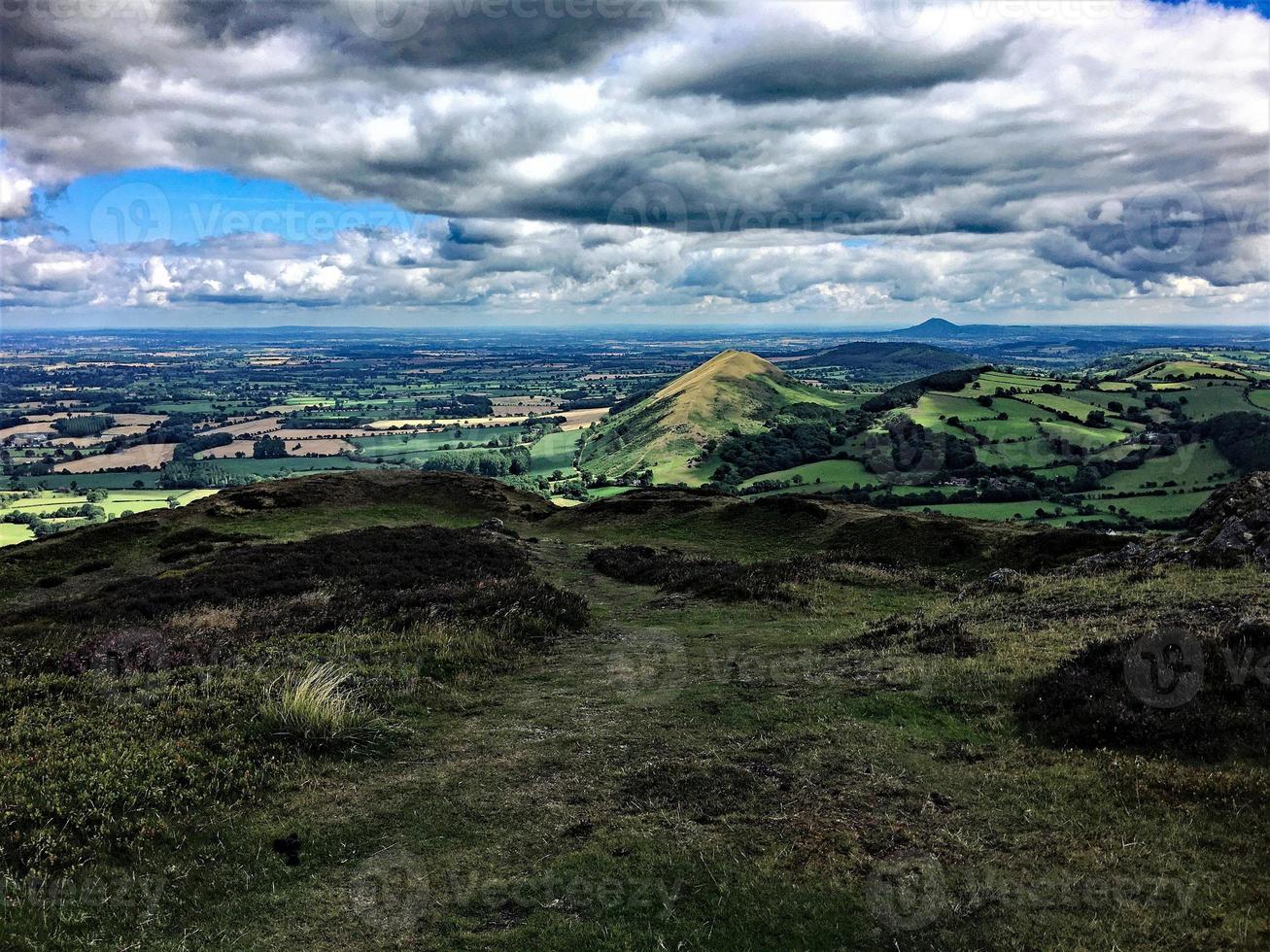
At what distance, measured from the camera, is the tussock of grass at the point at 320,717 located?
12469 mm

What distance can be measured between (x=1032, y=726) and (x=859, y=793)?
415 centimetres

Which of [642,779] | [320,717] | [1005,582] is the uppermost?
[320,717]

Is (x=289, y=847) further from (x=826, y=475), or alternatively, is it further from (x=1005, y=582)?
(x=826, y=475)

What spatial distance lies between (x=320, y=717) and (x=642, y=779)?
6063mm

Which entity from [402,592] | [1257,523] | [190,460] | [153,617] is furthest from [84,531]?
[190,460]
